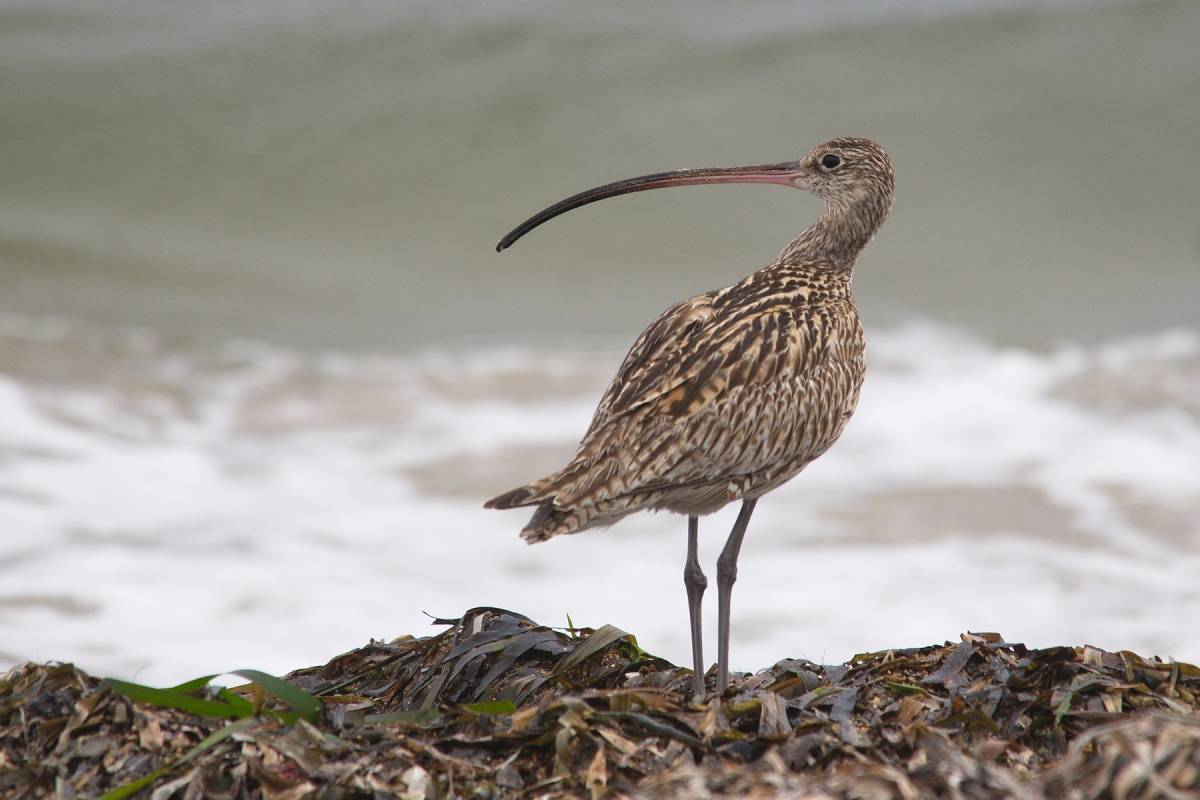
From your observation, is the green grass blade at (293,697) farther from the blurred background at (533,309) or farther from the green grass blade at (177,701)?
the blurred background at (533,309)

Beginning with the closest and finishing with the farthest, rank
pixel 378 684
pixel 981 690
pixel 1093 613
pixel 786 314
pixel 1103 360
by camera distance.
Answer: pixel 981 690 → pixel 378 684 → pixel 786 314 → pixel 1093 613 → pixel 1103 360

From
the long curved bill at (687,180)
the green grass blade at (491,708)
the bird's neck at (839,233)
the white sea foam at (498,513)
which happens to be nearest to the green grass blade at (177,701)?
the green grass blade at (491,708)

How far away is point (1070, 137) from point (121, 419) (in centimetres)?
1037

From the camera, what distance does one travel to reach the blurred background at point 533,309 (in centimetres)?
892

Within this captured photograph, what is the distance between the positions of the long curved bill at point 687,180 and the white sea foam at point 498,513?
3082mm

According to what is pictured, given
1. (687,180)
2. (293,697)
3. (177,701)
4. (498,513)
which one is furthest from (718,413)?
(498,513)

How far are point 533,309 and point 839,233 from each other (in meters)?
8.07

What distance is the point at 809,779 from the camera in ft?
11.8

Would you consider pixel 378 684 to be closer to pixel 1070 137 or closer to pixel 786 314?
pixel 786 314

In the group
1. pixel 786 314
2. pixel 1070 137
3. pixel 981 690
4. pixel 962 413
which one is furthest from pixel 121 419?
pixel 1070 137

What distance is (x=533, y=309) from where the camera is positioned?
13.9 metres

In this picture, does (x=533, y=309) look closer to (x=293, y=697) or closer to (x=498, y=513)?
(x=498, y=513)

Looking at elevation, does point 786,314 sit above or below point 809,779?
above

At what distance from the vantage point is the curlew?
4809 mm
